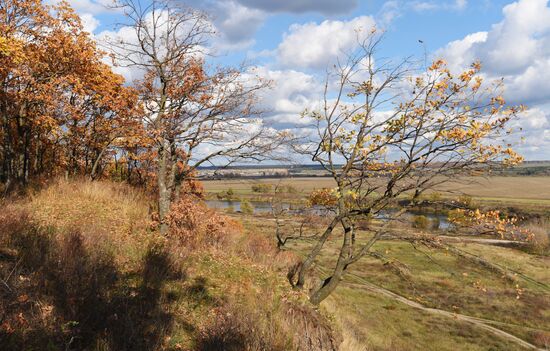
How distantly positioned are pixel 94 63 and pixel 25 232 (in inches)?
496

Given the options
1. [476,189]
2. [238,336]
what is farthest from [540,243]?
[476,189]

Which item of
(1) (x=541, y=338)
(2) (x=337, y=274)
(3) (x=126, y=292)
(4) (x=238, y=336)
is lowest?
(1) (x=541, y=338)

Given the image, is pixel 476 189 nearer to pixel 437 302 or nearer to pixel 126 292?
pixel 437 302

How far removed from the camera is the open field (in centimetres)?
2000

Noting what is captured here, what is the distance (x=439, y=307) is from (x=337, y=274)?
19.2 metres

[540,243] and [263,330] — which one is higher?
[263,330]

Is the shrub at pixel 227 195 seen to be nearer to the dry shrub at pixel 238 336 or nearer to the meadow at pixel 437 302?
the meadow at pixel 437 302

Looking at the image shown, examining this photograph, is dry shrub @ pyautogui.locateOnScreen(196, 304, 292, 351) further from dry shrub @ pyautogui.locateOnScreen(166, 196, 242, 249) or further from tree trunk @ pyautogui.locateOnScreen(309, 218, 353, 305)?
tree trunk @ pyautogui.locateOnScreen(309, 218, 353, 305)

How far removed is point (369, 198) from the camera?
531 inches

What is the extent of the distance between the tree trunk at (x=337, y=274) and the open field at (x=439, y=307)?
1.51 m

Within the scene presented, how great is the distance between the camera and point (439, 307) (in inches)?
1078

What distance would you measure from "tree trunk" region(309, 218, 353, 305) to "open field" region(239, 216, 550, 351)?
1.51 m

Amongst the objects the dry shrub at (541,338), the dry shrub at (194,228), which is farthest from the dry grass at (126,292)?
the dry shrub at (541,338)

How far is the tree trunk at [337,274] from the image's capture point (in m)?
12.0
